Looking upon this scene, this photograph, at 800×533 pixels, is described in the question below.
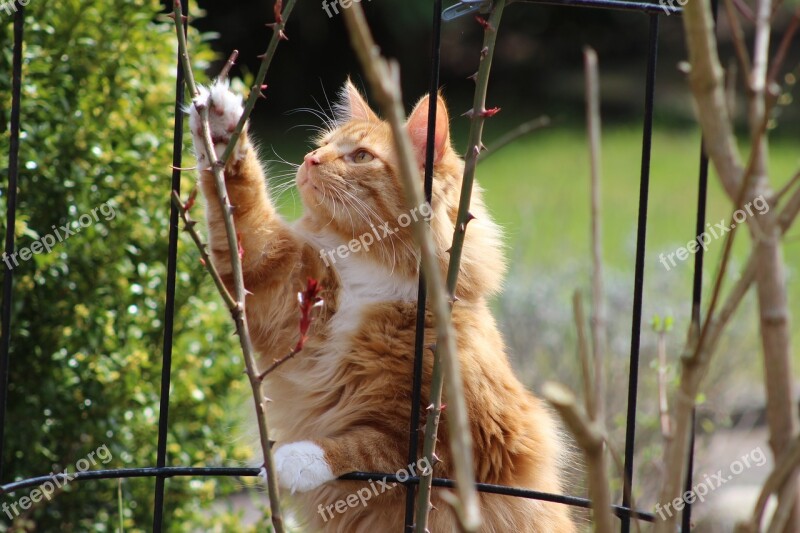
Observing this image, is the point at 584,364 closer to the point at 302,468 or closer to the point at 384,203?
the point at 302,468

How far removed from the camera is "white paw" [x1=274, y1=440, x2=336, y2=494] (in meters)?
1.81

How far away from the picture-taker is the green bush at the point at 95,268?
241 centimetres

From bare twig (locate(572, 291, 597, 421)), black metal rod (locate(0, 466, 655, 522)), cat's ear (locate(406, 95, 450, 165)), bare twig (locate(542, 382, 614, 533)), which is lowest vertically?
bare twig (locate(542, 382, 614, 533))

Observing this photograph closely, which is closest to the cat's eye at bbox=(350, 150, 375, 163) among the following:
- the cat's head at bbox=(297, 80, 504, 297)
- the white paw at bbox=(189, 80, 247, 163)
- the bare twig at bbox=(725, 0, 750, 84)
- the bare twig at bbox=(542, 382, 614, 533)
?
the cat's head at bbox=(297, 80, 504, 297)

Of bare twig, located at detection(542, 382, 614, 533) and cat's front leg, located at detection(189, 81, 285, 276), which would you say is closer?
bare twig, located at detection(542, 382, 614, 533)

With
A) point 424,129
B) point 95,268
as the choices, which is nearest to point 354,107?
point 424,129

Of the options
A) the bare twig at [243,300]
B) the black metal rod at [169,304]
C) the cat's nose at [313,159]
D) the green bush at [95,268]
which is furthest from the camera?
the green bush at [95,268]

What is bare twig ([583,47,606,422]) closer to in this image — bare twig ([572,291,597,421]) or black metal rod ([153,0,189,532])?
bare twig ([572,291,597,421])

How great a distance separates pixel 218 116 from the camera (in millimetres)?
2041

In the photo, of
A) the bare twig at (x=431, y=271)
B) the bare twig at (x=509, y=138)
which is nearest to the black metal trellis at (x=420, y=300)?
the bare twig at (x=509, y=138)

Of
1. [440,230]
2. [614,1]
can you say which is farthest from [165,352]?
[614,1]

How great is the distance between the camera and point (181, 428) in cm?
274

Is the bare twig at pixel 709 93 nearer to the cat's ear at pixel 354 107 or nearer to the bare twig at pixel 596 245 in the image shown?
the bare twig at pixel 596 245

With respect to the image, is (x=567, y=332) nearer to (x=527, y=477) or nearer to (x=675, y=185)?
(x=527, y=477)
